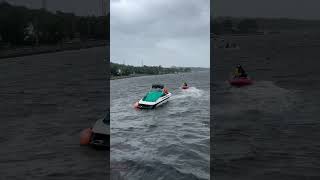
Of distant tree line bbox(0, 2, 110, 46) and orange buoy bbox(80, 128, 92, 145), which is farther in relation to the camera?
distant tree line bbox(0, 2, 110, 46)

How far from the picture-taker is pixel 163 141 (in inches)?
1210

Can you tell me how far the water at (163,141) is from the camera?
20.9m

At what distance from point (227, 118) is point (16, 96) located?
22.8 metres

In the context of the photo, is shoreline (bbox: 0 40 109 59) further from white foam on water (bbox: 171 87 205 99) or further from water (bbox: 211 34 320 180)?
water (bbox: 211 34 320 180)

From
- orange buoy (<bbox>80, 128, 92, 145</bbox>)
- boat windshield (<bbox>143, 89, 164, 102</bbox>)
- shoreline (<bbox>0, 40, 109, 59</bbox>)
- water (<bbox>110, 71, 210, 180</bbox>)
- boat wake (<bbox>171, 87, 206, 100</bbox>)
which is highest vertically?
shoreline (<bbox>0, 40, 109, 59</bbox>)

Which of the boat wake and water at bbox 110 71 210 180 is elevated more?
the boat wake

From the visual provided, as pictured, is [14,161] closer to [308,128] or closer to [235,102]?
[308,128]

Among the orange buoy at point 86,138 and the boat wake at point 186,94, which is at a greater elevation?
the boat wake at point 186,94

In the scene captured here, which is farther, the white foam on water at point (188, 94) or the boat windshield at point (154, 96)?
the white foam on water at point (188, 94)

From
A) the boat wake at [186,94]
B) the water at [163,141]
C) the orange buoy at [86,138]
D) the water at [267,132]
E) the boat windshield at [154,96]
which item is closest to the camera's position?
the water at [267,132]

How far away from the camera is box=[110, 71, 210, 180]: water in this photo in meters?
20.9

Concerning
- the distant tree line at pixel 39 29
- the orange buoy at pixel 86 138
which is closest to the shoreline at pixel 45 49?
the distant tree line at pixel 39 29

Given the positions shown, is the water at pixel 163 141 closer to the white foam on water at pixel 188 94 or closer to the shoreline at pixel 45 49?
the white foam on water at pixel 188 94

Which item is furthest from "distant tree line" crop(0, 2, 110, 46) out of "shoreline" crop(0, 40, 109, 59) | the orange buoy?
the orange buoy
